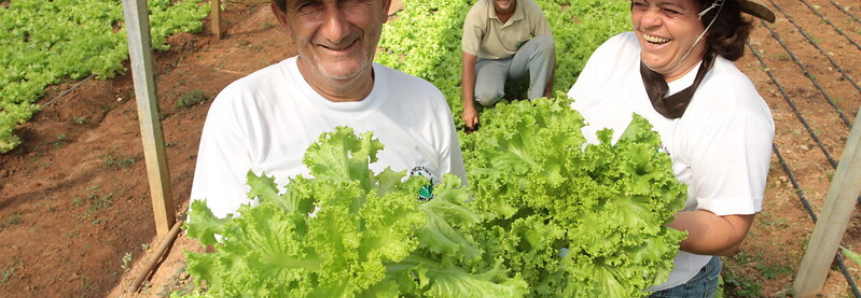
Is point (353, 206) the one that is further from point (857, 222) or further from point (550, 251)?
point (857, 222)

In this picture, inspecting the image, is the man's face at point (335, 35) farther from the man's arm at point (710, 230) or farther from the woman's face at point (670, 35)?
the man's arm at point (710, 230)

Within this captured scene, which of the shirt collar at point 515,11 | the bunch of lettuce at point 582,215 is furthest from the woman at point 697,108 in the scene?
the shirt collar at point 515,11

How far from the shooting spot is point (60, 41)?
10.9 m

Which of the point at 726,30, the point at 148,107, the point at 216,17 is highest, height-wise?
the point at 726,30

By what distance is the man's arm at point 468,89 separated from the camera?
6.70 meters

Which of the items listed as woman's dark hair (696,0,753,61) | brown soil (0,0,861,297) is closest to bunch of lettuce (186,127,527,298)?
Answer: woman's dark hair (696,0,753,61)

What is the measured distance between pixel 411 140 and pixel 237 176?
75cm

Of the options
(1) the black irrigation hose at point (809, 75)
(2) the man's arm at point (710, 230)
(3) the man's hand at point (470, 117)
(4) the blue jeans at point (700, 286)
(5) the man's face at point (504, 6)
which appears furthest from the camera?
(1) the black irrigation hose at point (809, 75)

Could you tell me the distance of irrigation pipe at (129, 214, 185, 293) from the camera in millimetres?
5688

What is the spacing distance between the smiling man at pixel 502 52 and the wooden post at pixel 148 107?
308cm

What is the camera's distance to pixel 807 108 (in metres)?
8.44

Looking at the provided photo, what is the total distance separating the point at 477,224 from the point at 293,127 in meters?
0.99

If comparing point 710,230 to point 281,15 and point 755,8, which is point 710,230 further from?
point 281,15

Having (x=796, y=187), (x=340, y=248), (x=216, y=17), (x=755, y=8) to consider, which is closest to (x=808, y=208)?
(x=796, y=187)
